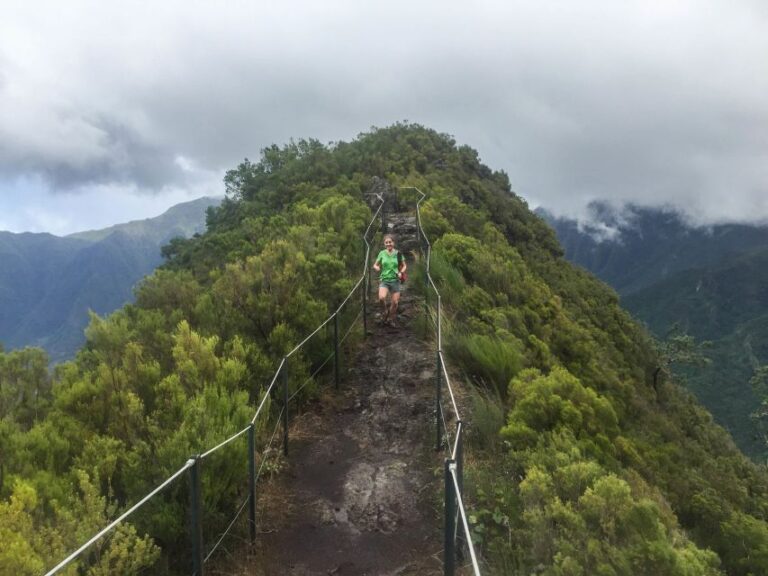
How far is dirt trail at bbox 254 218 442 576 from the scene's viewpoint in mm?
4672

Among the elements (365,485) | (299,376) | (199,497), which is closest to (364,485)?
(365,485)

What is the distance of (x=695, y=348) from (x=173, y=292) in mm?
46508

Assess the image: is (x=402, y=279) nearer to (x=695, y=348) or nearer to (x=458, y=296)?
(x=458, y=296)

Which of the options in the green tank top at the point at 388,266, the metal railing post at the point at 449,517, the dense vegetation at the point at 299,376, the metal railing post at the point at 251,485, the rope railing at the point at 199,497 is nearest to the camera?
the rope railing at the point at 199,497

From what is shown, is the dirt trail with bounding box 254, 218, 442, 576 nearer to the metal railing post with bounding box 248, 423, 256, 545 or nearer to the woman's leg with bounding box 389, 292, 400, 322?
the metal railing post with bounding box 248, 423, 256, 545

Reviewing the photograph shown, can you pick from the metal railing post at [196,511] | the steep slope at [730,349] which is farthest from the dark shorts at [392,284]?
the steep slope at [730,349]

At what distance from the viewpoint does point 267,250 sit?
1066 centimetres

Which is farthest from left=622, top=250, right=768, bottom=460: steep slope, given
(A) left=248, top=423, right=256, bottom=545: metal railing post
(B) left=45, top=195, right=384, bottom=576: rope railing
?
(A) left=248, top=423, right=256, bottom=545: metal railing post

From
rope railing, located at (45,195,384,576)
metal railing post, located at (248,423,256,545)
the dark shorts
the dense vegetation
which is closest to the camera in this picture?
rope railing, located at (45,195,384,576)

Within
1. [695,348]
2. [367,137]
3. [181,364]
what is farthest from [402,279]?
[695,348]

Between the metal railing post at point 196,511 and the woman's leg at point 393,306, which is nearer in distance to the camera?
the metal railing post at point 196,511

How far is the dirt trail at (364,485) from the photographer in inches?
184

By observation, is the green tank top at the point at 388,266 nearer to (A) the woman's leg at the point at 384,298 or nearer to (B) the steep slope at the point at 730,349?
(A) the woman's leg at the point at 384,298

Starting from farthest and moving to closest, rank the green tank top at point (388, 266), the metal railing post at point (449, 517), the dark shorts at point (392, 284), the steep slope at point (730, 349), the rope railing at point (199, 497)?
the steep slope at point (730, 349) → the dark shorts at point (392, 284) → the green tank top at point (388, 266) → the metal railing post at point (449, 517) → the rope railing at point (199, 497)
